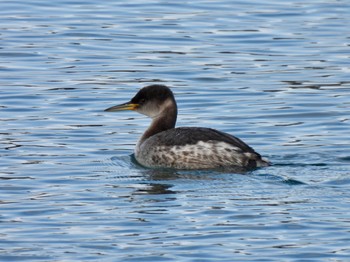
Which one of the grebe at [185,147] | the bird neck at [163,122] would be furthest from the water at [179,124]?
the bird neck at [163,122]

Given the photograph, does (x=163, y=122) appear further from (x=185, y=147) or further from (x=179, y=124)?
(x=179, y=124)

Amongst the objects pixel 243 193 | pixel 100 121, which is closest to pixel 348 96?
pixel 100 121

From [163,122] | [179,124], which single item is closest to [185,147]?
[163,122]

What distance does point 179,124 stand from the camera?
1770 centimetres

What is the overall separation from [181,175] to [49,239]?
10.3 feet

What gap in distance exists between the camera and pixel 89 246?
11.4 meters

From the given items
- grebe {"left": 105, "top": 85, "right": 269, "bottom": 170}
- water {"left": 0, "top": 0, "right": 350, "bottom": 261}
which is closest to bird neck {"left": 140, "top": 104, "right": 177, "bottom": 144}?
grebe {"left": 105, "top": 85, "right": 269, "bottom": 170}

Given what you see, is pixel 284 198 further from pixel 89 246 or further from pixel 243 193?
pixel 89 246

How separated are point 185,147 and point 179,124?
275 cm

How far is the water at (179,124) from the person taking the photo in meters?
11.7

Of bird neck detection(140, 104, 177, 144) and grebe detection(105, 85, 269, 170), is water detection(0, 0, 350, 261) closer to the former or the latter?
grebe detection(105, 85, 269, 170)

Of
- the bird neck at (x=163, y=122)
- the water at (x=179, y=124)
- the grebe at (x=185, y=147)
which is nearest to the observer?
the water at (x=179, y=124)

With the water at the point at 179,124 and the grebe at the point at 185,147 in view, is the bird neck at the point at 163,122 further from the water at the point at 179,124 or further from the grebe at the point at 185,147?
the water at the point at 179,124

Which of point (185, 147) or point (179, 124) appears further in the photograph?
point (179, 124)
